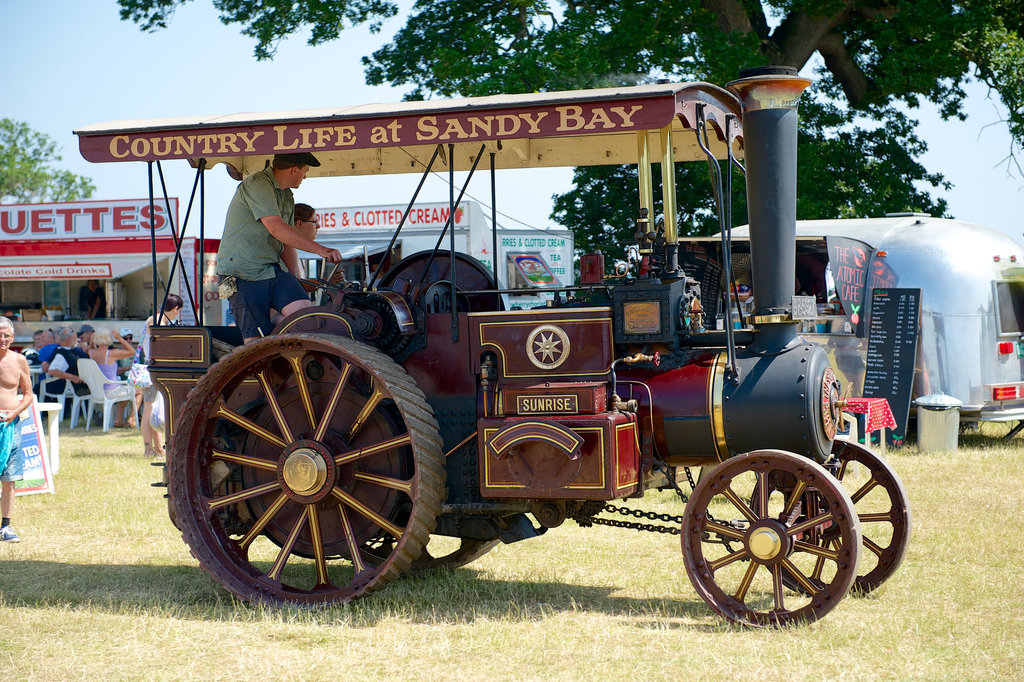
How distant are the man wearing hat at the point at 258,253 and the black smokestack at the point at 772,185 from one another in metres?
2.15

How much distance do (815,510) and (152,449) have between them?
7.51 m

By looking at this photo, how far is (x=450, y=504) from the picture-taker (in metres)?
5.04

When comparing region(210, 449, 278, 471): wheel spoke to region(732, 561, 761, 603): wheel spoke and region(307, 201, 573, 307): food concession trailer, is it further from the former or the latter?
region(307, 201, 573, 307): food concession trailer

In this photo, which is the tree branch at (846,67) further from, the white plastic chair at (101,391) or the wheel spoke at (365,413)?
the wheel spoke at (365,413)

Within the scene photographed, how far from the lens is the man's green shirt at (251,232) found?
17.9 ft

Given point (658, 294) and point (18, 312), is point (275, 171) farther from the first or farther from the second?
point (18, 312)

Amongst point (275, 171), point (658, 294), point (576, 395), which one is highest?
point (275, 171)

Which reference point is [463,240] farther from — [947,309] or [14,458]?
[14,458]

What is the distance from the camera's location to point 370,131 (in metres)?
4.89

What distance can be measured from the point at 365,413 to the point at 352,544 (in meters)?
0.60

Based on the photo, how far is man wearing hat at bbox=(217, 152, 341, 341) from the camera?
5477mm

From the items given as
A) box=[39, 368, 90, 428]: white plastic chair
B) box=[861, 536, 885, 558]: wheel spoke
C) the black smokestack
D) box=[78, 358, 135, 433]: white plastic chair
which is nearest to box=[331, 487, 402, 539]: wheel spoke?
the black smokestack

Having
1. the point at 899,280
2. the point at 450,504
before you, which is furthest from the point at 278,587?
the point at 899,280

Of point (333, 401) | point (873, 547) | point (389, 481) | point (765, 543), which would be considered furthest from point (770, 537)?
point (333, 401)
